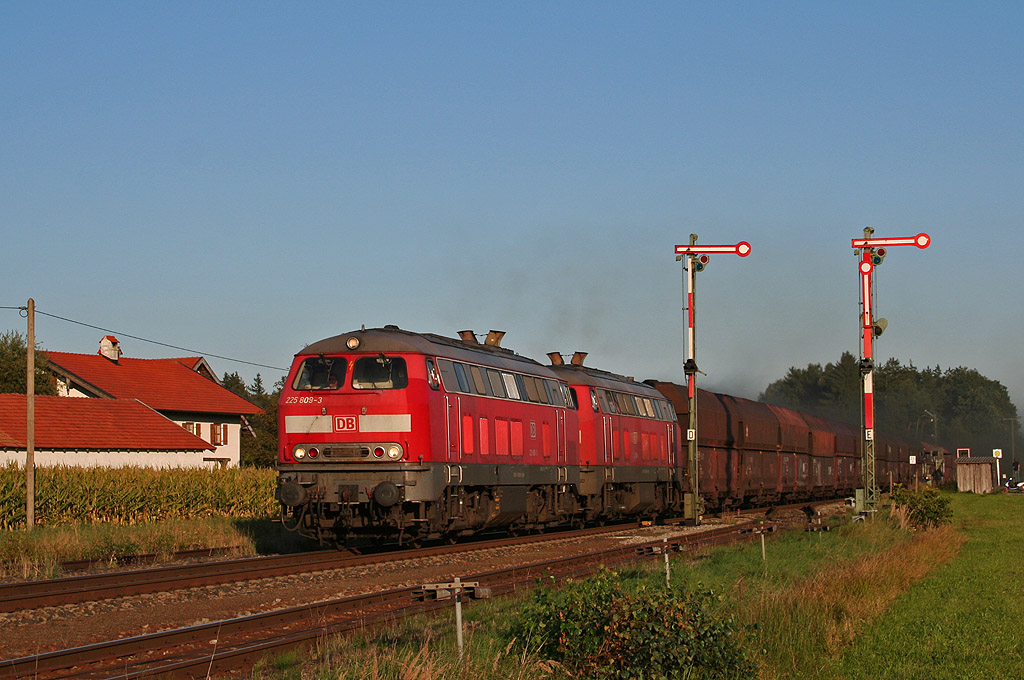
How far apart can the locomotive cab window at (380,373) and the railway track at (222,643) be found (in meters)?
4.61

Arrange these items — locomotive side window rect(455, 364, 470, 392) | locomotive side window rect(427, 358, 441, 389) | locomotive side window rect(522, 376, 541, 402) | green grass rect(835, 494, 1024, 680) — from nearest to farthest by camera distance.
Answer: green grass rect(835, 494, 1024, 680) < locomotive side window rect(427, 358, 441, 389) < locomotive side window rect(455, 364, 470, 392) < locomotive side window rect(522, 376, 541, 402)

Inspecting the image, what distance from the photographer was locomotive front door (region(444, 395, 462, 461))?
20.2 metres

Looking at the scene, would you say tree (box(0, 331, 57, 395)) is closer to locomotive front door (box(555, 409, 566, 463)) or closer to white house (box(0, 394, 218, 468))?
white house (box(0, 394, 218, 468))

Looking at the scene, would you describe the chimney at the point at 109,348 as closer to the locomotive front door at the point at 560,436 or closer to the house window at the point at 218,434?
the house window at the point at 218,434

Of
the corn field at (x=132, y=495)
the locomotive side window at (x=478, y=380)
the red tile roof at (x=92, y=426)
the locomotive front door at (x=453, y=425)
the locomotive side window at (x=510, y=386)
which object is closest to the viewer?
the locomotive front door at (x=453, y=425)

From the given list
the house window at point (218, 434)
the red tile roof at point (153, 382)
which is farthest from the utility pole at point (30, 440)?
the house window at point (218, 434)

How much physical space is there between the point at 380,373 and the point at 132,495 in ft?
56.6

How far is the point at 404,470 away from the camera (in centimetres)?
1905

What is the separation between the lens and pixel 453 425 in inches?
806

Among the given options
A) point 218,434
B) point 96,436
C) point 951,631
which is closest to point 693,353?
point 951,631

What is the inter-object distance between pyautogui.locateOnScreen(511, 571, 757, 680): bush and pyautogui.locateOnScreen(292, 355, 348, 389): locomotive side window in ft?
35.8

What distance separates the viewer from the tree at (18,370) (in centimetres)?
6259

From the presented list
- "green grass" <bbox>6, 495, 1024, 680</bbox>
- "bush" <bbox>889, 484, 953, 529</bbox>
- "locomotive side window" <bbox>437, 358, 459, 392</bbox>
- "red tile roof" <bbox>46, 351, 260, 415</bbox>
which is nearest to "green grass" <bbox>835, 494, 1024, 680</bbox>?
"green grass" <bbox>6, 495, 1024, 680</bbox>

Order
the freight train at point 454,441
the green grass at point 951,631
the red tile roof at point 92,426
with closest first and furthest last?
the green grass at point 951,631, the freight train at point 454,441, the red tile roof at point 92,426
